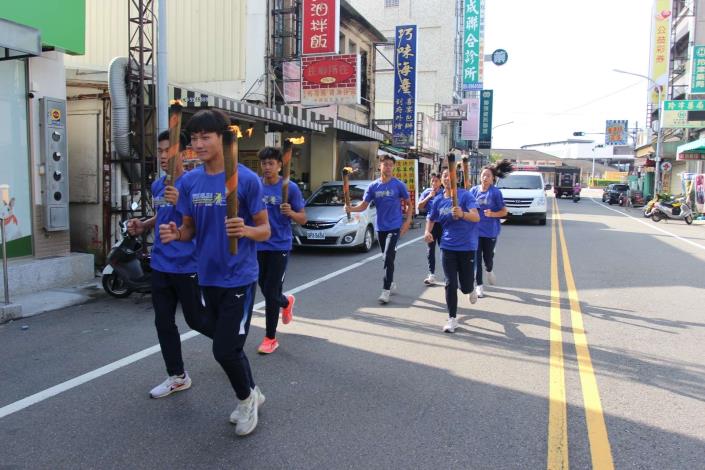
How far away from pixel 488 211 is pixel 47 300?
19.1 ft

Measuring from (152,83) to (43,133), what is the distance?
2470 millimetres

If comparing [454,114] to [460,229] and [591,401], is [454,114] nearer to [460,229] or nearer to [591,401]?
[460,229]

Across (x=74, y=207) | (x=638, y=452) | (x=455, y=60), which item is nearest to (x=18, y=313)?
(x=74, y=207)

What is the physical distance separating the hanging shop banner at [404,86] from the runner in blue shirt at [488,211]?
621 inches

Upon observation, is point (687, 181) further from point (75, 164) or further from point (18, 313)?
point (18, 313)

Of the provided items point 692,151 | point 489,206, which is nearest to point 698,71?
point 692,151

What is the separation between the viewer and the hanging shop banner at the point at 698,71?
2712 centimetres

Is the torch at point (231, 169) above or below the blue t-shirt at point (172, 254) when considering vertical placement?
above

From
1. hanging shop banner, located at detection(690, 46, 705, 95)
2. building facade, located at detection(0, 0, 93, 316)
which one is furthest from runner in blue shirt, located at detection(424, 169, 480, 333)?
hanging shop banner, located at detection(690, 46, 705, 95)

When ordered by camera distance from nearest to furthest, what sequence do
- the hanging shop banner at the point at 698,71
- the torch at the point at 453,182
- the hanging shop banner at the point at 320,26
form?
the torch at the point at 453,182 → the hanging shop banner at the point at 320,26 → the hanging shop banner at the point at 698,71

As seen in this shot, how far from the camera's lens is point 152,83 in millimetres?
10023

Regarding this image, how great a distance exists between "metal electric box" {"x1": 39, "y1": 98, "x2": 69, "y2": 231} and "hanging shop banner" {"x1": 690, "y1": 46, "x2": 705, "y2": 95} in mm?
28196

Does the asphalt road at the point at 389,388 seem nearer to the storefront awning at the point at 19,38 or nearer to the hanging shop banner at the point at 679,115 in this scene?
the storefront awning at the point at 19,38

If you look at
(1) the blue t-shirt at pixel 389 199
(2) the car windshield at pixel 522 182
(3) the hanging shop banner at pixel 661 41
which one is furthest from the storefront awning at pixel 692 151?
(1) the blue t-shirt at pixel 389 199
